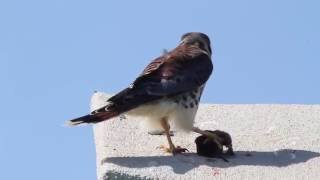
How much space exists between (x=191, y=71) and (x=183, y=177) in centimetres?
129

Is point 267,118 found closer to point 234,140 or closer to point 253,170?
point 234,140

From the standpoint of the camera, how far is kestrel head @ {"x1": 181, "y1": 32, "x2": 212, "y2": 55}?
842cm

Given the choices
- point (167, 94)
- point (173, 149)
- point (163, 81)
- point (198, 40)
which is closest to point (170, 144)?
point (173, 149)

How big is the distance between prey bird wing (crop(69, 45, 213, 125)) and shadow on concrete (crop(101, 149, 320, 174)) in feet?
1.32

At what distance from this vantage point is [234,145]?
303 inches

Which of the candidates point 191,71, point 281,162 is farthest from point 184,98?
point 281,162

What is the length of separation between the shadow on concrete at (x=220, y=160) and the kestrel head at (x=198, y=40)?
1.24 m

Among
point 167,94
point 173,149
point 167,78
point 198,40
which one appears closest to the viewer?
point 173,149

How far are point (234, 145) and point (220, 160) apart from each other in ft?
1.88

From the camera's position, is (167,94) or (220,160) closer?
(220,160)

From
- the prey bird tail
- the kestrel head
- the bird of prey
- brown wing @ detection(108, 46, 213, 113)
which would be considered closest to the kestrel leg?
the bird of prey

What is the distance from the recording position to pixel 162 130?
305 inches

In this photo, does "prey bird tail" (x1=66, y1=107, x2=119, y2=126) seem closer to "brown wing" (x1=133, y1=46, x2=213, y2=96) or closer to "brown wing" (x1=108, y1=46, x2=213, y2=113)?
"brown wing" (x1=108, y1=46, x2=213, y2=113)

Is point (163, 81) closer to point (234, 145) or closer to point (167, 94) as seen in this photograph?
point (167, 94)
